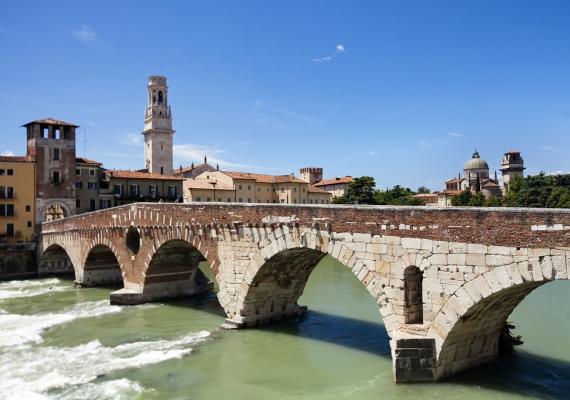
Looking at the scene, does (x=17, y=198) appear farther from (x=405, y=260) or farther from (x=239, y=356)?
(x=405, y=260)

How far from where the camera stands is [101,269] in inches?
1287

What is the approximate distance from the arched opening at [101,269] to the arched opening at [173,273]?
25.0 feet

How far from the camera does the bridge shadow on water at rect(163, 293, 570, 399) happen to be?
41.3 ft

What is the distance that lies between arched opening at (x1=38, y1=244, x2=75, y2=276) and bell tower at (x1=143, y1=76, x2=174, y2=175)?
1163 inches

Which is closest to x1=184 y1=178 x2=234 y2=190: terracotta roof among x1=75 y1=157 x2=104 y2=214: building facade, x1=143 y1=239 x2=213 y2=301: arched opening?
x1=75 y1=157 x2=104 y2=214: building facade

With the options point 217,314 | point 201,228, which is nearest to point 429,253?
point 201,228

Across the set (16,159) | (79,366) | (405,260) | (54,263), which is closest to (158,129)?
(16,159)

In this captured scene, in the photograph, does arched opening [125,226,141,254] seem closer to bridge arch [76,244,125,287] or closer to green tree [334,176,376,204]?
bridge arch [76,244,125,287]

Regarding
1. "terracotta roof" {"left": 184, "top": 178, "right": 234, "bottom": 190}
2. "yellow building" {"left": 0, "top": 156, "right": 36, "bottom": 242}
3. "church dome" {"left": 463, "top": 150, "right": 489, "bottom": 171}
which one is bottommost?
"yellow building" {"left": 0, "top": 156, "right": 36, "bottom": 242}

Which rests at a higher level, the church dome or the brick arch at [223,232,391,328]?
the church dome

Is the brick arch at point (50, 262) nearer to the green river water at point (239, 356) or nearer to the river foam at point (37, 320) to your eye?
the river foam at point (37, 320)

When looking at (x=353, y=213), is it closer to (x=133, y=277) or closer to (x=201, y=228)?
(x=201, y=228)

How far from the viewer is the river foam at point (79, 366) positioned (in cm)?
1348

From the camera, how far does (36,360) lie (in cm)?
1647
